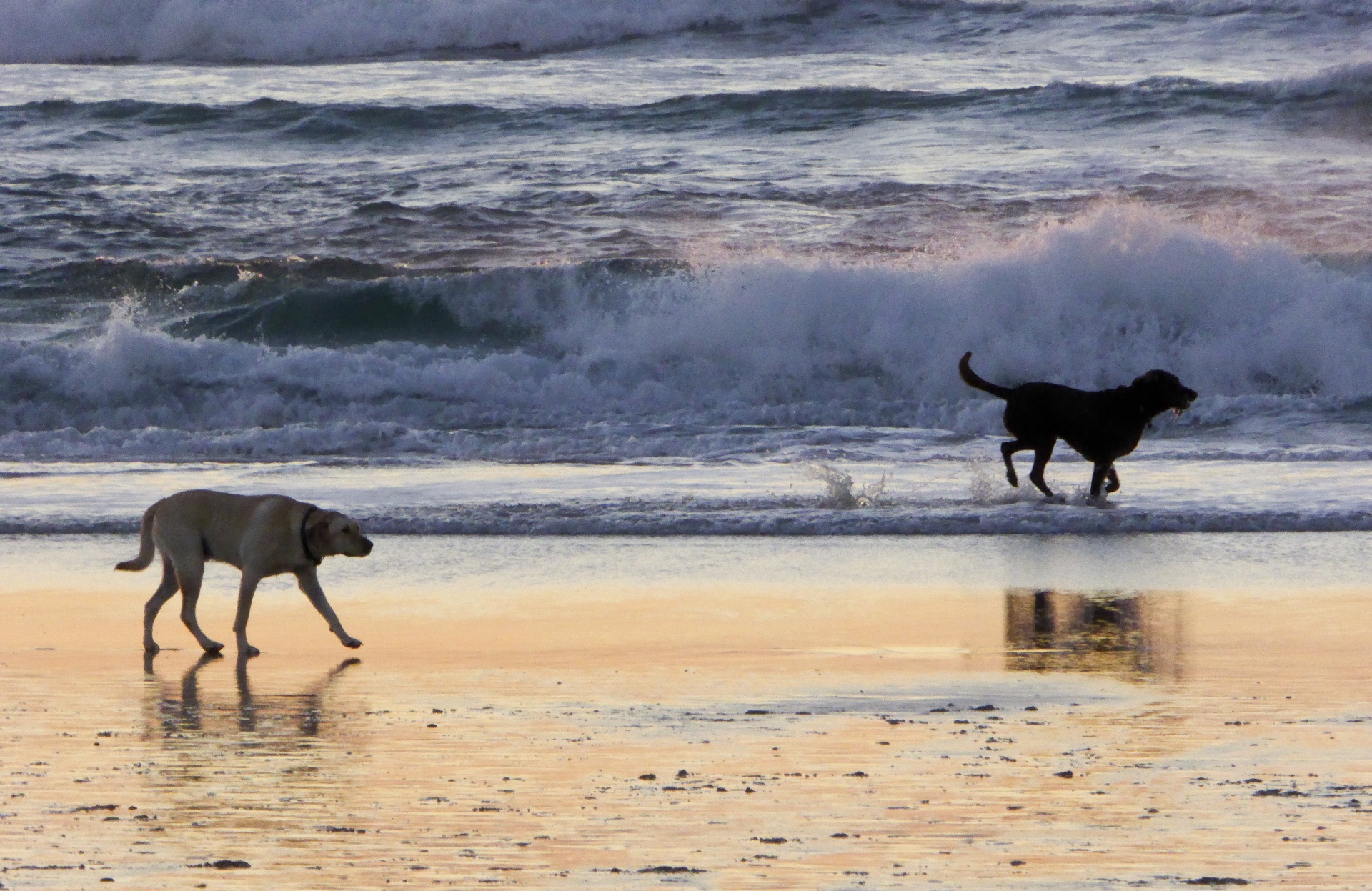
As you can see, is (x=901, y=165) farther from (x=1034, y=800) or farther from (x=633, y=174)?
(x=1034, y=800)

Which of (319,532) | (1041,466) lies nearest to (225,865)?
(319,532)

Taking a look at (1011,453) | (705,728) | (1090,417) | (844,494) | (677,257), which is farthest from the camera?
(677,257)

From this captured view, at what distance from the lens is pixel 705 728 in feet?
16.0

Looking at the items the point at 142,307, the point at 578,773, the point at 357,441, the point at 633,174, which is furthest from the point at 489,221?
the point at 578,773

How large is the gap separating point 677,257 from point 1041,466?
1065 cm

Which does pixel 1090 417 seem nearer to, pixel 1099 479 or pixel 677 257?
pixel 1099 479

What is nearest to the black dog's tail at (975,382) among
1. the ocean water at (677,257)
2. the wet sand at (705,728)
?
the ocean water at (677,257)

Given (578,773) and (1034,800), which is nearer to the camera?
(1034,800)

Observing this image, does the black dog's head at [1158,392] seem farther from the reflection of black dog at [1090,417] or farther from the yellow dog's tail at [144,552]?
the yellow dog's tail at [144,552]

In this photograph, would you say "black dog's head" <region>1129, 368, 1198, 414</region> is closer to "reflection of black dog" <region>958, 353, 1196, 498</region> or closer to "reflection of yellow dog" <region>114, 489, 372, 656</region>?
"reflection of black dog" <region>958, 353, 1196, 498</region>

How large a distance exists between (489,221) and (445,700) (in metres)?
17.3

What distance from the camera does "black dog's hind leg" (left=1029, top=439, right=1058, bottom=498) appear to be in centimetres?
973

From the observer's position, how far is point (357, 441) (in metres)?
12.6

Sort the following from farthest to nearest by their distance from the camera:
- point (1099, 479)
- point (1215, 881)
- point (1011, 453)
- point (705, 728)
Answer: point (1011, 453), point (1099, 479), point (705, 728), point (1215, 881)
